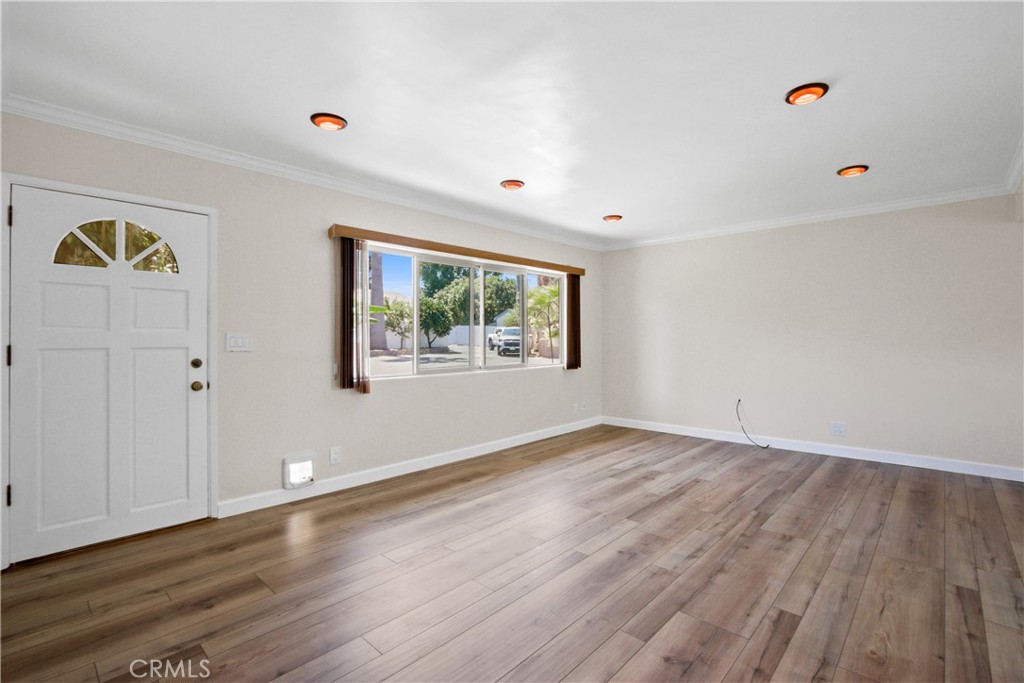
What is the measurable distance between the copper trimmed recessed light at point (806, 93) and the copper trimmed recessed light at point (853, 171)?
4.57 feet

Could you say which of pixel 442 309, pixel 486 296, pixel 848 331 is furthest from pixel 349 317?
pixel 848 331

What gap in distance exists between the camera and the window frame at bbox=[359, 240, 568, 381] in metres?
4.02

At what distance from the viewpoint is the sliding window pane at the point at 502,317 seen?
5.24 meters

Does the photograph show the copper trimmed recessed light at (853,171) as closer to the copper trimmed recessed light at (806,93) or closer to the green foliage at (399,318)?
the copper trimmed recessed light at (806,93)

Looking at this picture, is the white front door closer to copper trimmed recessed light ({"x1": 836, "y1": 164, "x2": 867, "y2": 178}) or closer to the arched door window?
the arched door window

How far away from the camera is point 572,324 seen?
6074 mm

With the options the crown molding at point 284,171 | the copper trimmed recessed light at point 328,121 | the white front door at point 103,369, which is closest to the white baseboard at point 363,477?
the white front door at point 103,369

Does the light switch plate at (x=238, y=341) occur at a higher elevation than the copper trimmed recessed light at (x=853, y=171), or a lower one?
lower

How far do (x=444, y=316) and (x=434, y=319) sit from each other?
14 cm

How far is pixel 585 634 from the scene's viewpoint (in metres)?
1.99

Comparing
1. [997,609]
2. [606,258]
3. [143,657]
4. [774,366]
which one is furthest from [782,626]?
[606,258]

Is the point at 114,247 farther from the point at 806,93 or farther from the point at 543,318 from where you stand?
the point at 543,318

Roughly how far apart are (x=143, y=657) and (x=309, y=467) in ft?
6.02

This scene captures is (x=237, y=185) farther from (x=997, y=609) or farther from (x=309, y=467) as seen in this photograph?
(x=997, y=609)
